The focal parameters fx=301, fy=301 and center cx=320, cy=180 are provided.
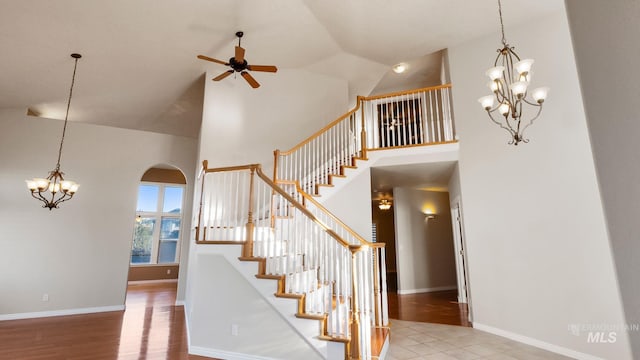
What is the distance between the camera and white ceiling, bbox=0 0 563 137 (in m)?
4.41

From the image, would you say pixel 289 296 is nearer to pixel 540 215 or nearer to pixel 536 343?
pixel 536 343

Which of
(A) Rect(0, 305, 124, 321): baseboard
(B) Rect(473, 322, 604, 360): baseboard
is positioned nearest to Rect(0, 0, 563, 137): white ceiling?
(A) Rect(0, 305, 124, 321): baseboard

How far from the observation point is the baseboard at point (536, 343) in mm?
3732

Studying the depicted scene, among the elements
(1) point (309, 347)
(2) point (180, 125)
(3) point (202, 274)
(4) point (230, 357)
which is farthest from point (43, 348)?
(2) point (180, 125)

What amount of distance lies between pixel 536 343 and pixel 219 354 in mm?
4288

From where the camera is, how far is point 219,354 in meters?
3.87

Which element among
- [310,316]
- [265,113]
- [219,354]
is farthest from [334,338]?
[265,113]

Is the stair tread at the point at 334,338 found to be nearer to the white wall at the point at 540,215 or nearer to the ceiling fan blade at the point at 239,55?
the white wall at the point at 540,215

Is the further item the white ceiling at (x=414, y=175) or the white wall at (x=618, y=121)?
the white ceiling at (x=414, y=175)

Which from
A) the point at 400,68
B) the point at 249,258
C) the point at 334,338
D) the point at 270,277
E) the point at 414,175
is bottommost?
the point at 334,338

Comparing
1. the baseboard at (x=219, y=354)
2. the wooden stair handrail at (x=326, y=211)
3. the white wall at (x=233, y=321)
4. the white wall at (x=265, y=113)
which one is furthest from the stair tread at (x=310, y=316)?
the white wall at (x=265, y=113)

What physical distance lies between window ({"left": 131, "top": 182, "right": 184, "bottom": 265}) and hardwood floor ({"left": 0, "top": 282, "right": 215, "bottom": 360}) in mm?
4487

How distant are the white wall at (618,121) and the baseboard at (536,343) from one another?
4.32 meters

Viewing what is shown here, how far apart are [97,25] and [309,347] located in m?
5.38
